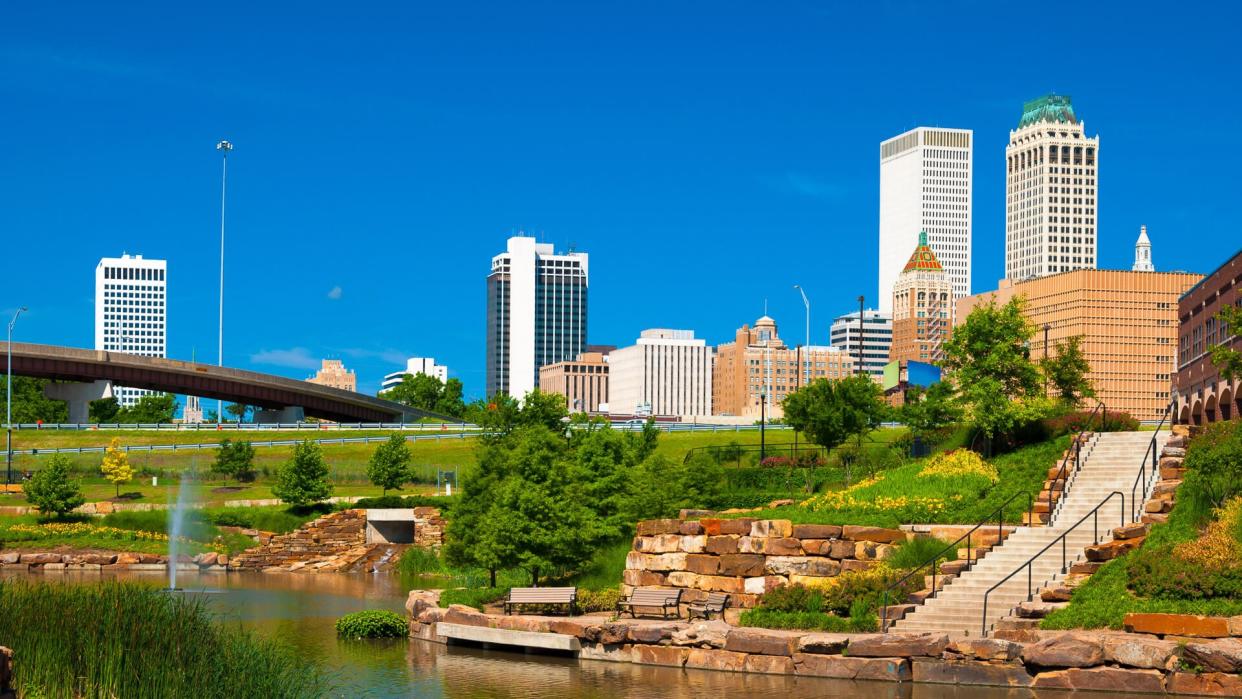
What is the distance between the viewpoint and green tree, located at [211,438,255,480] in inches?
3270

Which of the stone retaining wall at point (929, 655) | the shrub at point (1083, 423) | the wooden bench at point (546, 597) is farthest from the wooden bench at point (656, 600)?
the shrub at point (1083, 423)

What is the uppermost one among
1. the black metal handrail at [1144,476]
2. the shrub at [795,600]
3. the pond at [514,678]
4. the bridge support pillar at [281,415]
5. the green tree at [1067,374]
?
the green tree at [1067,374]

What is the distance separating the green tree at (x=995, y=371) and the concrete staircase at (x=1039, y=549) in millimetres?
3218

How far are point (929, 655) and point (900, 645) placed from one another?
56 cm

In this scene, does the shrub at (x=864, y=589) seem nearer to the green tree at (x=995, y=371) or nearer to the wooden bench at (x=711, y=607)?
the wooden bench at (x=711, y=607)

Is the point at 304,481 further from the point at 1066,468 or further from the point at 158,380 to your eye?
the point at 158,380

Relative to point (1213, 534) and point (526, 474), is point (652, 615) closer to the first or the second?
point (526, 474)

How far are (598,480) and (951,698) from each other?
20.2m

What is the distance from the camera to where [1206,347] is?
63.2 m

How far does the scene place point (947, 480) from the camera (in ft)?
121

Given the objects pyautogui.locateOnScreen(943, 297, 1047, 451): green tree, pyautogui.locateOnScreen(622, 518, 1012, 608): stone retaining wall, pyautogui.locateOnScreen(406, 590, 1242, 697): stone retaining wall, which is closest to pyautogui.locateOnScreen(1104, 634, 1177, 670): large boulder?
pyautogui.locateOnScreen(406, 590, 1242, 697): stone retaining wall

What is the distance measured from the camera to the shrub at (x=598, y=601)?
3316 cm

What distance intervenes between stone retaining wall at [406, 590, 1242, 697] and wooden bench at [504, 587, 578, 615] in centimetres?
106

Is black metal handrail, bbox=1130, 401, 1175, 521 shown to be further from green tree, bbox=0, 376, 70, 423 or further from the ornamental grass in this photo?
green tree, bbox=0, 376, 70, 423
